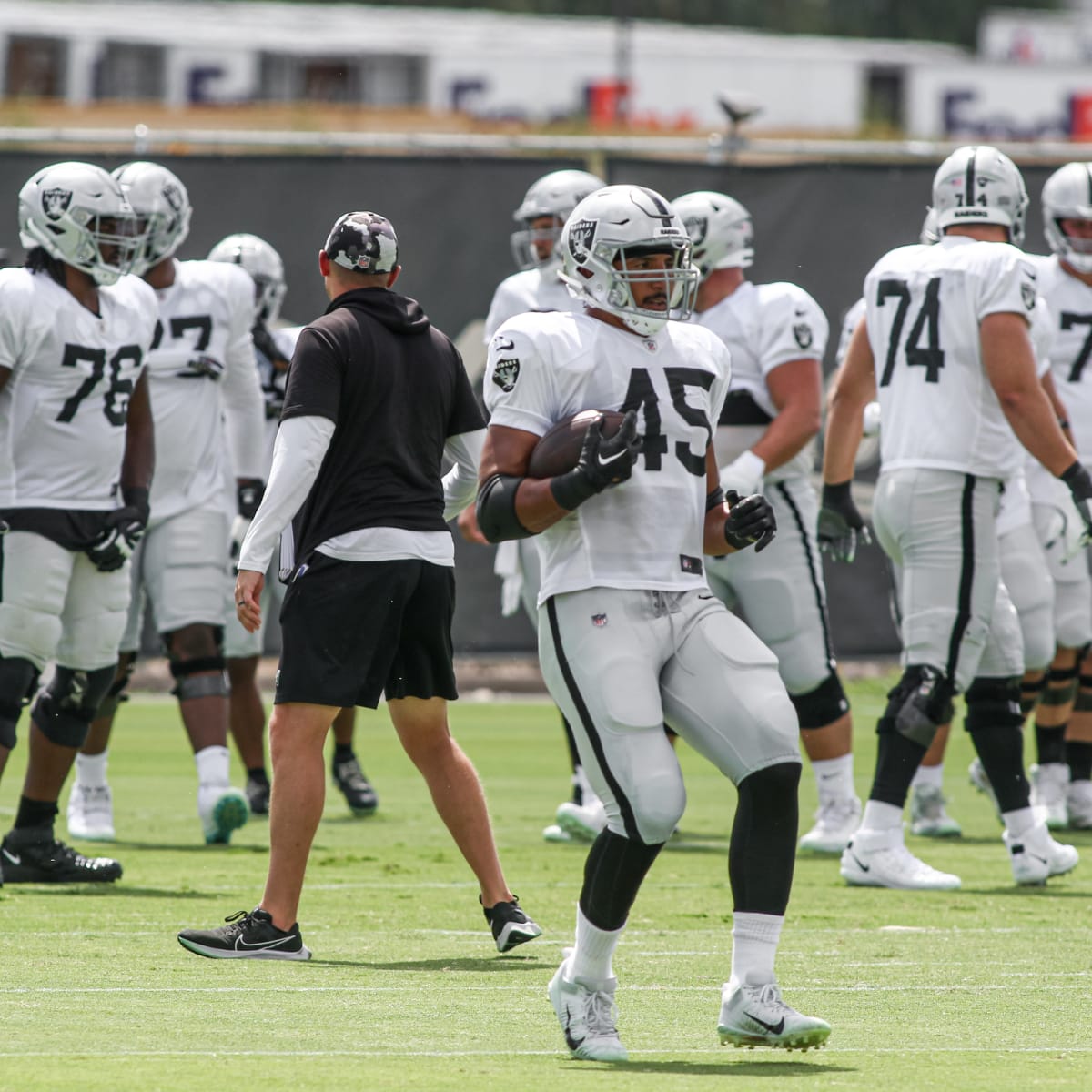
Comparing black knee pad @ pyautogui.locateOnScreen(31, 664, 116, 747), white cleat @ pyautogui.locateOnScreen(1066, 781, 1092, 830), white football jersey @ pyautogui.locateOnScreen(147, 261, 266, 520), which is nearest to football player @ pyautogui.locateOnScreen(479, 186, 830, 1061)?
black knee pad @ pyautogui.locateOnScreen(31, 664, 116, 747)

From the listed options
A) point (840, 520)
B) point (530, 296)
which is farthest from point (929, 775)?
point (530, 296)

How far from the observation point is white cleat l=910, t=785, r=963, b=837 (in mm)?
9250

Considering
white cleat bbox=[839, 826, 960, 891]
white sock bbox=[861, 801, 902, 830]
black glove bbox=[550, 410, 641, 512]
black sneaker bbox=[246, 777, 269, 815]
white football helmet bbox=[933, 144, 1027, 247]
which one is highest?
white football helmet bbox=[933, 144, 1027, 247]

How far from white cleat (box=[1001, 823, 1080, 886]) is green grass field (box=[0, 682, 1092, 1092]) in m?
0.09

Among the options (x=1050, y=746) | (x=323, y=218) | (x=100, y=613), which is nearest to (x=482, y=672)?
(x=323, y=218)

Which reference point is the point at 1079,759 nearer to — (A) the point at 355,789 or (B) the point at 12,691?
(A) the point at 355,789

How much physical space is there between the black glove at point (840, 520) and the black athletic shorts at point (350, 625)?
2298mm

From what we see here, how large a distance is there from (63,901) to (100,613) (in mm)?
988

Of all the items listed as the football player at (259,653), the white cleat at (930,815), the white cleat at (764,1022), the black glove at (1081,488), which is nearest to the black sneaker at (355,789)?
the football player at (259,653)

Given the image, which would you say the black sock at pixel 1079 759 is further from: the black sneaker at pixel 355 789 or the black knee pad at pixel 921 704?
the black sneaker at pixel 355 789

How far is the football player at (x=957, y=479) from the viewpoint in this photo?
7504mm

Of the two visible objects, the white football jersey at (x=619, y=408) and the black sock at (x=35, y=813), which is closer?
the white football jersey at (x=619, y=408)

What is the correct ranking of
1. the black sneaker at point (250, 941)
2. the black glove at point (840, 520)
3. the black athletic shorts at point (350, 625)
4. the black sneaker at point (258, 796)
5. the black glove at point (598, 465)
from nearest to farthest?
the black glove at point (598, 465) < the black sneaker at point (250, 941) < the black athletic shorts at point (350, 625) < the black glove at point (840, 520) < the black sneaker at point (258, 796)

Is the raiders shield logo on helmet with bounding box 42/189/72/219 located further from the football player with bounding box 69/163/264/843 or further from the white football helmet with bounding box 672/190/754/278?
the white football helmet with bounding box 672/190/754/278
